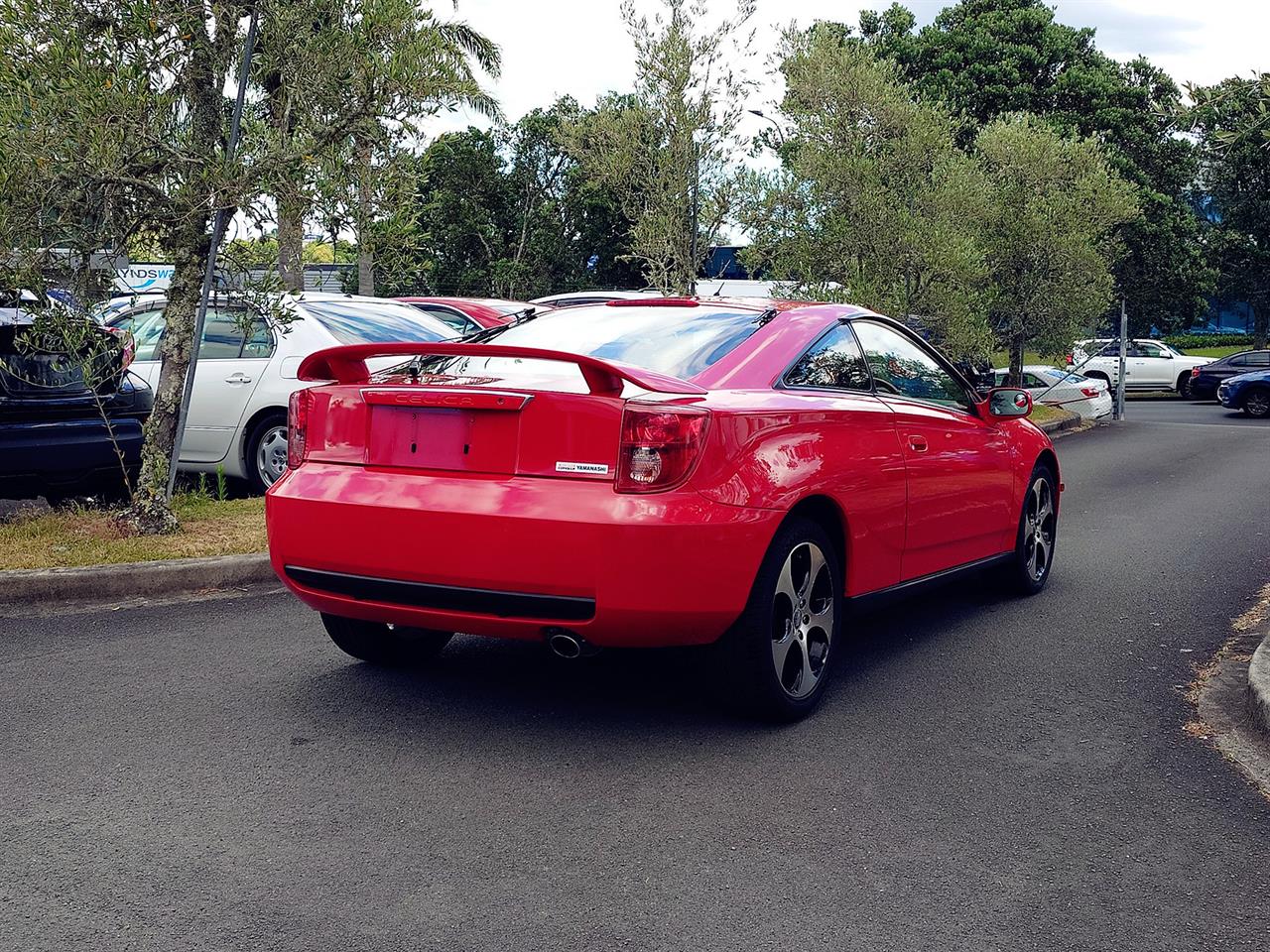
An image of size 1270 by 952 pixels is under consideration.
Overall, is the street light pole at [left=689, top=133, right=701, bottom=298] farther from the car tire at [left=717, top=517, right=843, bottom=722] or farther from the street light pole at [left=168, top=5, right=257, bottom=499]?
the car tire at [left=717, top=517, right=843, bottom=722]

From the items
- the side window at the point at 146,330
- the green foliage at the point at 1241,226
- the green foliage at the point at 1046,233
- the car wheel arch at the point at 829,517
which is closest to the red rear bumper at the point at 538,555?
the car wheel arch at the point at 829,517

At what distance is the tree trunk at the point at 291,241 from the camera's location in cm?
816

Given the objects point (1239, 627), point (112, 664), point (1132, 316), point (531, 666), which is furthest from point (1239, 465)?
point (1132, 316)

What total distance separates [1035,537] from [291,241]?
16.0ft

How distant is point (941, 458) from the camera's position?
6109mm

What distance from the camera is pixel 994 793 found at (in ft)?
14.1

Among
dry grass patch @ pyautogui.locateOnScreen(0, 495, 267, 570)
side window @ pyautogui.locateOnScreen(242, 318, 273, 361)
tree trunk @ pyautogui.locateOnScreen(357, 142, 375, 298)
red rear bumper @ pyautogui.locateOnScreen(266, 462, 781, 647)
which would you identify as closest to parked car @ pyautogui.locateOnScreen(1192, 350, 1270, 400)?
side window @ pyautogui.locateOnScreen(242, 318, 273, 361)

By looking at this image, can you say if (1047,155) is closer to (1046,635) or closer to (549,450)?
(1046,635)

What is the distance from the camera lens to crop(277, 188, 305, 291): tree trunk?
816 centimetres

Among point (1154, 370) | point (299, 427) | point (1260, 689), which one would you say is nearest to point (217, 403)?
point (299, 427)

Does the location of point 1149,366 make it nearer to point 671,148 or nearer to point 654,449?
point 671,148

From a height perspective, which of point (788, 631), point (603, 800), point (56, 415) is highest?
point (56, 415)

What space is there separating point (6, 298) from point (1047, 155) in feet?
61.9

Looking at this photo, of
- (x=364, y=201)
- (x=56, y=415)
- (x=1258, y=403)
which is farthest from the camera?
(x=1258, y=403)
